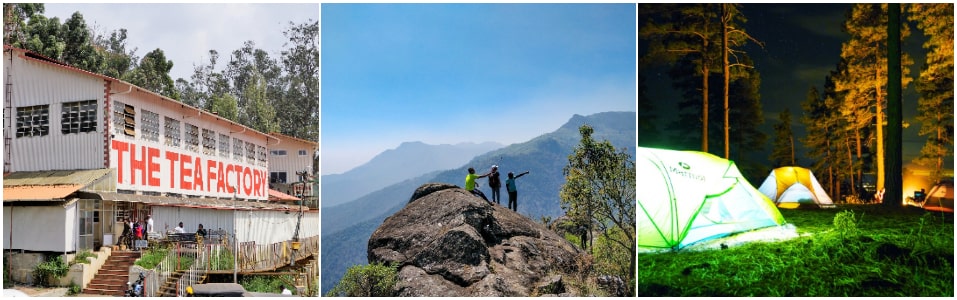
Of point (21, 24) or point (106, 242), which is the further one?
point (21, 24)

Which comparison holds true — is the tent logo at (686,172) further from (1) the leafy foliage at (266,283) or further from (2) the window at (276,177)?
(2) the window at (276,177)

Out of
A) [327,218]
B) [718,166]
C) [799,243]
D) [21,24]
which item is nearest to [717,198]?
[718,166]

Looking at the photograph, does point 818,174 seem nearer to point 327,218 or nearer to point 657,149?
point 657,149

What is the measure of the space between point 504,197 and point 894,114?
4095 mm

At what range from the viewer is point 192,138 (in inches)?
358

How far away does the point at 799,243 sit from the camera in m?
8.12

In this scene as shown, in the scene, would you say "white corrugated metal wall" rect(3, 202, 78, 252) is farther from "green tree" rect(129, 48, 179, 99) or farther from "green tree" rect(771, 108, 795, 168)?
"green tree" rect(771, 108, 795, 168)

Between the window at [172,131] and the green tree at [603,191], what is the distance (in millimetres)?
4085

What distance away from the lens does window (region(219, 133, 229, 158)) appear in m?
9.48

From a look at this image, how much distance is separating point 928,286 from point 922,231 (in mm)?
552

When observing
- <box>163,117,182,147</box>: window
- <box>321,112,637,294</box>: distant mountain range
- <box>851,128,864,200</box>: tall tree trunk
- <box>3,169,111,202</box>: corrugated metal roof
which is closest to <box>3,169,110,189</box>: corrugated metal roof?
<box>3,169,111,202</box>: corrugated metal roof

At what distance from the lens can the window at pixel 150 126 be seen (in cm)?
835

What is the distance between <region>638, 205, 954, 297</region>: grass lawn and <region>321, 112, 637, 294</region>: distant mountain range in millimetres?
1437

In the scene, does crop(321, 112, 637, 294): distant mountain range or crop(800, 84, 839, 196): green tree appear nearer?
crop(321, 112, 637, 294): distant mountain range
